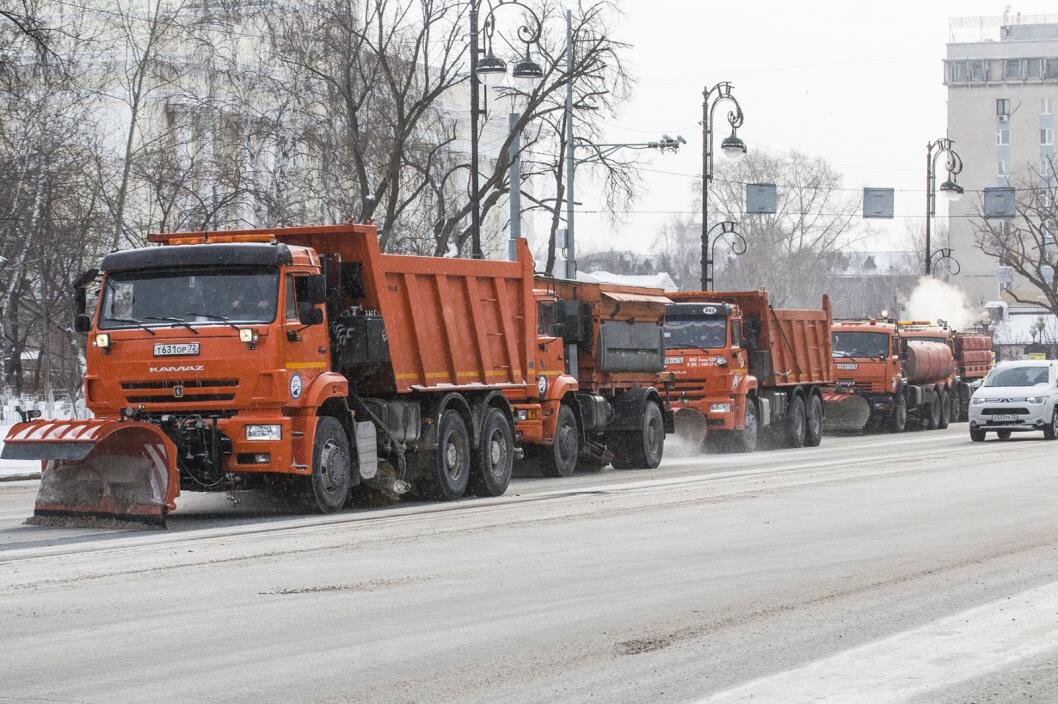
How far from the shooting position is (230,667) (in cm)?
852

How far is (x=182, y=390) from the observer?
17.1 metres

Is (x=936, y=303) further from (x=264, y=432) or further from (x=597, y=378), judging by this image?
(x=264, y=432)

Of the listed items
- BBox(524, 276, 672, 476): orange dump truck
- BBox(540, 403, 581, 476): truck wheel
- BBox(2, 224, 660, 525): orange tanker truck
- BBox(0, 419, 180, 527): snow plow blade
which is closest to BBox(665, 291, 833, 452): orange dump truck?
BBox(524, 276, 672, 476): orange dump truck

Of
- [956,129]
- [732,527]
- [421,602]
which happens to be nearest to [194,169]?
[732,527]

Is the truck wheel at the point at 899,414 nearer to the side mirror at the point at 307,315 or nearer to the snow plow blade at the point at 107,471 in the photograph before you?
the side mirror at the point at 307,315

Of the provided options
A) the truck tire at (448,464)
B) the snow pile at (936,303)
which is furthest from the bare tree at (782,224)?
the truck tire at (448,464)

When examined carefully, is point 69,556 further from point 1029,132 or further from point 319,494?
point 1029,132

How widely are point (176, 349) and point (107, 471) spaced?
4.97 ft

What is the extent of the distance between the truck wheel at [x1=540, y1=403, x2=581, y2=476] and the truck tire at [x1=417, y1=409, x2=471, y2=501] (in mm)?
4312

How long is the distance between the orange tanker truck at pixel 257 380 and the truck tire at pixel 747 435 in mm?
13744

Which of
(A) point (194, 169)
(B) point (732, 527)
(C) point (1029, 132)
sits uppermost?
(C) point (1029, 132)

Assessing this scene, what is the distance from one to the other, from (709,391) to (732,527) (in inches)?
651

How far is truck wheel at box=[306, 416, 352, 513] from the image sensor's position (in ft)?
57.7

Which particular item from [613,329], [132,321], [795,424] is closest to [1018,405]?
[795,424]
